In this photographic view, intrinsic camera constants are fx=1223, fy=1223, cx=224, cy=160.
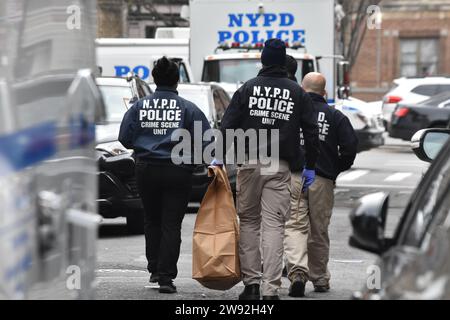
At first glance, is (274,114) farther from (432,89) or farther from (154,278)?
(432,89)

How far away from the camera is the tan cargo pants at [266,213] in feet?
27.9

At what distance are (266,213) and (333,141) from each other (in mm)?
1091

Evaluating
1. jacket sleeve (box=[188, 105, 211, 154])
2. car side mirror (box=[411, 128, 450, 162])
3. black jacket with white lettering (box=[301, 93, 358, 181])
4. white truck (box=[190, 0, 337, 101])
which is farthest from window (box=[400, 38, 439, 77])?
car side mirror (box=[411, 128, 450, 162])

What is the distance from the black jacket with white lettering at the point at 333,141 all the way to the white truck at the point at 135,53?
1702cm

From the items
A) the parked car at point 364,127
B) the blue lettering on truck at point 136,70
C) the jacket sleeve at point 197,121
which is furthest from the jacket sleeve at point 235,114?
the blue lettering on truck at point 136,70

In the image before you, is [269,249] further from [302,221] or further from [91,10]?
[91,10]

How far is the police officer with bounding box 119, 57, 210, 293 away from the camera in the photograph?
9.01 m

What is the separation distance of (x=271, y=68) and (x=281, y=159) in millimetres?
658

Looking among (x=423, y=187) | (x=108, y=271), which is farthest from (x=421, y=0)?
(x=423, y=187)

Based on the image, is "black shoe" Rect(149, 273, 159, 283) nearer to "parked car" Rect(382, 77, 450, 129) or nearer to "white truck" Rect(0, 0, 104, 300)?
"white truck" Rect(0, 0, 104, 300)

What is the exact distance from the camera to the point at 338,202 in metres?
18.0

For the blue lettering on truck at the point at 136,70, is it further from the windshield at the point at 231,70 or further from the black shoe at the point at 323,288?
the black shoe at the point at 323,288

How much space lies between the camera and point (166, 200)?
905 centimetres

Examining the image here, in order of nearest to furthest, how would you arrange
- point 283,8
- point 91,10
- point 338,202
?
point 91,10 < point 338,202 < point 283,8
